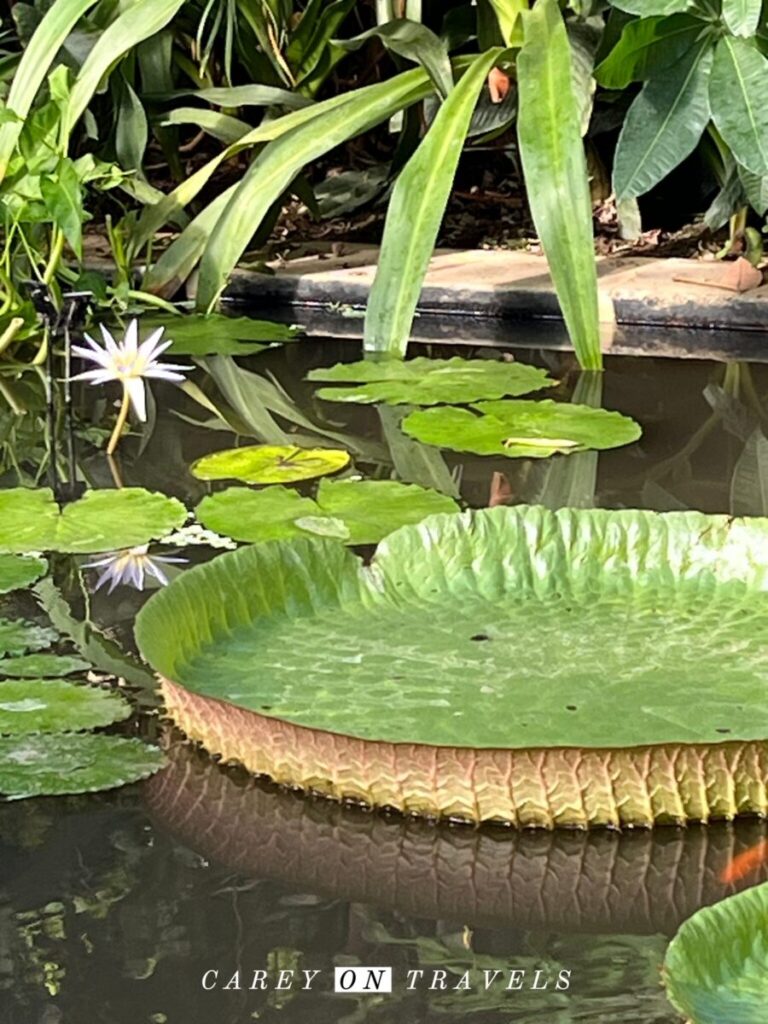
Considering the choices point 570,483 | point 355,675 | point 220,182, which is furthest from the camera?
point 220,182

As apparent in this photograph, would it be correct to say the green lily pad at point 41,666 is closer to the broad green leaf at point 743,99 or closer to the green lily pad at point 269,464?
the green lily pad at point 269,464

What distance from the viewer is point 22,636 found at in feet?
5.48

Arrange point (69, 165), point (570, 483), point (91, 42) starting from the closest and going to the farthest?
point (570, 483)
point (69, 165)
point (91, 42)

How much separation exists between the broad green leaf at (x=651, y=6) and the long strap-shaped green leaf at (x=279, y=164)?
0.88 metres

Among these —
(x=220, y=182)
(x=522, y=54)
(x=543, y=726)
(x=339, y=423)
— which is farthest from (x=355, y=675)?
(x=220, y=182)

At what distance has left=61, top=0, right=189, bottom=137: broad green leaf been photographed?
3139mm

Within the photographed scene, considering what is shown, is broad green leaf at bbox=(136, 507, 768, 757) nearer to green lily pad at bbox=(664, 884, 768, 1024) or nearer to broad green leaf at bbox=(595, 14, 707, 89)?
green lily pad at bbox=(664, 884, 768, 1024)

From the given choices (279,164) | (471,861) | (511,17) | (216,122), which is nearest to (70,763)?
(471,861)

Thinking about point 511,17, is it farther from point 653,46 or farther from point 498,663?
point 498,663

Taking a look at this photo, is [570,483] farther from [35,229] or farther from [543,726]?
[35,229]

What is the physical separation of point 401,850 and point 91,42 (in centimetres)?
251

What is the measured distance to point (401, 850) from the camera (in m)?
1.31

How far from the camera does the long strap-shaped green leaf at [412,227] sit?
276cm

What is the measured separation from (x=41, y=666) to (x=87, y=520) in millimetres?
373
